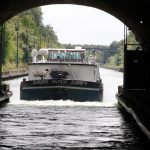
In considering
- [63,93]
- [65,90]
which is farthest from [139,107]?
[63,93]

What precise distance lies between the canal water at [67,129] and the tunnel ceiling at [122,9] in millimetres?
5310

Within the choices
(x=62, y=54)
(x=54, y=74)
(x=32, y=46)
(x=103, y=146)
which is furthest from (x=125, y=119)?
(x=32, y=46)

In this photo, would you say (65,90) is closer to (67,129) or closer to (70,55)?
(70,55)

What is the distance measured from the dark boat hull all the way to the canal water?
189 cm

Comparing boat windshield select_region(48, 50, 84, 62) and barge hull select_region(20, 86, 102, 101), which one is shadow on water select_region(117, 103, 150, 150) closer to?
barge hull select_region(20, 86, 102, 101)

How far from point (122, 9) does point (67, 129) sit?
12.7m

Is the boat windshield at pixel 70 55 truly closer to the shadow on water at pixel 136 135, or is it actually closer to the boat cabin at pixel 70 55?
the boat cabin at pixel 70 55

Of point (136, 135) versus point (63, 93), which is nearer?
point (136, 135)

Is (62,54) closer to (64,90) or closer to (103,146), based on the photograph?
(64,90)

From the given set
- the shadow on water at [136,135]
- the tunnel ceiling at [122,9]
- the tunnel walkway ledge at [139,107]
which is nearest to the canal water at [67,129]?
the shadow on water at [136,135]

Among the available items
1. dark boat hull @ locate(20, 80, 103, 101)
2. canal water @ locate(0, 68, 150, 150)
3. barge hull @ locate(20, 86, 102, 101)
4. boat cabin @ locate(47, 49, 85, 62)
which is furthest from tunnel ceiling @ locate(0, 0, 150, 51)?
canal water @ locate(0, 68, 150, 150)

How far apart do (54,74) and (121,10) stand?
686 cm

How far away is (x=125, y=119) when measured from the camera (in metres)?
25.1

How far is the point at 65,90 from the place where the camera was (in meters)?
33.7
